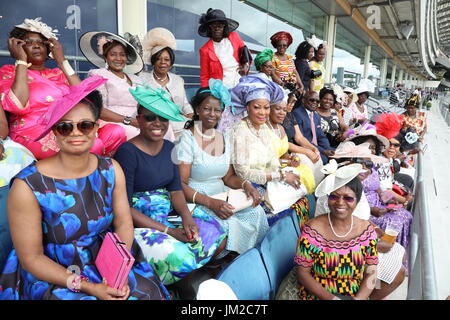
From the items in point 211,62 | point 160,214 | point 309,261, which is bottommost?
point 309,261

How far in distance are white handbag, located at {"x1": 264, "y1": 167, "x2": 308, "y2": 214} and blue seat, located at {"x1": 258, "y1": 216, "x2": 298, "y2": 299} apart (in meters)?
0.24

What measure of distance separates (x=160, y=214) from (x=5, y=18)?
9.45ft

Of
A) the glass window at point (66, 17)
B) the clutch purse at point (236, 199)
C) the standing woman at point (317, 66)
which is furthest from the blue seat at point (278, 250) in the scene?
the standing woman at point (317, 66)

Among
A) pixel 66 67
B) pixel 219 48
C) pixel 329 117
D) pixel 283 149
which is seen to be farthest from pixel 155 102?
pixel 329 117

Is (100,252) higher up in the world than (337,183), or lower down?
lower down

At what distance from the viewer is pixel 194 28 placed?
599 cm

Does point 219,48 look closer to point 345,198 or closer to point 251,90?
point 251,90

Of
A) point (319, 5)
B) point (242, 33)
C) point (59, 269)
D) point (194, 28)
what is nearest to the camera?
point (59, 269)

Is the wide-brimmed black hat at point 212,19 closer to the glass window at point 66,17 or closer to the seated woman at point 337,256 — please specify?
the glass window at point 66,17

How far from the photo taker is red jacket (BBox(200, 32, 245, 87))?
152 inches

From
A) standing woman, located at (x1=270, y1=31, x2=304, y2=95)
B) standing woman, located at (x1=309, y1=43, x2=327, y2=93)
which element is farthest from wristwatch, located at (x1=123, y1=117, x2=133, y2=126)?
standing woman, located at (x1=309, y1=43, x2=327, y2=93)

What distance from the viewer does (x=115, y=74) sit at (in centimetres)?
284

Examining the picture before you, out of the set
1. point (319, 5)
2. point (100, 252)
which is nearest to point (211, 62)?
point (100, 252)

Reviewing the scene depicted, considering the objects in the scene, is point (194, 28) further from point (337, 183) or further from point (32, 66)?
point (337, 183)
